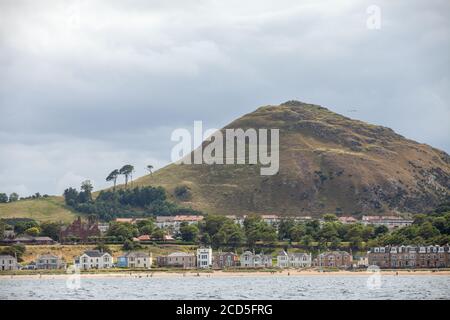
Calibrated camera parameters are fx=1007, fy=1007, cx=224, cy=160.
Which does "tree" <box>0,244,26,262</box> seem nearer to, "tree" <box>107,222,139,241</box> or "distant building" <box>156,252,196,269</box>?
"tree" <box>107,222,139,241</box>

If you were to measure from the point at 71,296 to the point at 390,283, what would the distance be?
1633 inches

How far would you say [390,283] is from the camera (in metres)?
120

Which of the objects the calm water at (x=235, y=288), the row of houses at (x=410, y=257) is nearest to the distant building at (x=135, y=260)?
the calm water at (x=235, y=288)

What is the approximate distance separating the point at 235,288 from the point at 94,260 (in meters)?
47.2

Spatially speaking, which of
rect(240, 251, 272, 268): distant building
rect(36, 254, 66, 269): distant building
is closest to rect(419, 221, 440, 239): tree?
rect(240, 251, 272, 268): distant building

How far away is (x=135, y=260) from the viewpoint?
506ft

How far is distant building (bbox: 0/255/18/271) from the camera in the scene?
494ft

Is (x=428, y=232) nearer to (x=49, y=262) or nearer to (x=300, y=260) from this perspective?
(x=300, y=260)

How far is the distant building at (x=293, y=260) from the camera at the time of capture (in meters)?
158

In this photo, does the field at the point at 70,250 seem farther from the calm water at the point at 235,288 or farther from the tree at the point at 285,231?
the calm water at the point at 235,288

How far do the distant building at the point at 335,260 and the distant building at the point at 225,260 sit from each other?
42.1ft

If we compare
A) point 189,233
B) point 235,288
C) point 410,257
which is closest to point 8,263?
point 189,233
